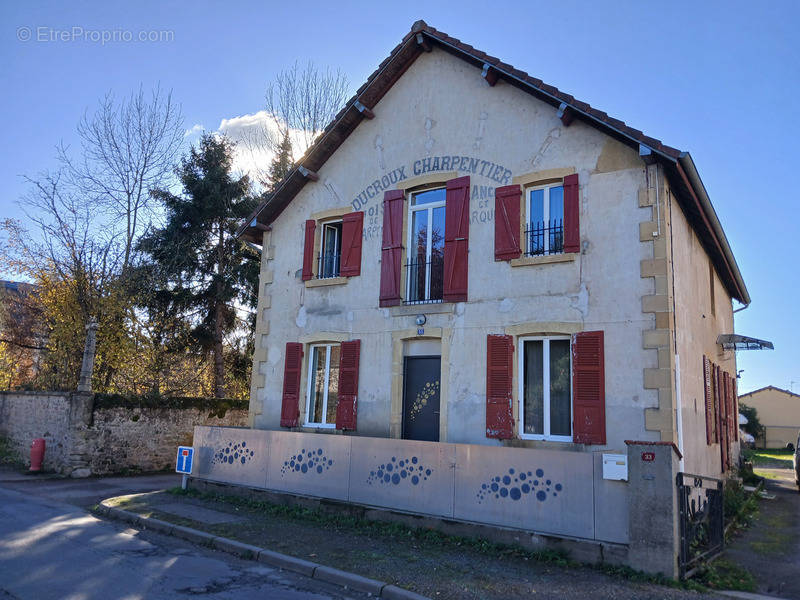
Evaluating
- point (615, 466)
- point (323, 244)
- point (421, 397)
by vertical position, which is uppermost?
point (323, 244)

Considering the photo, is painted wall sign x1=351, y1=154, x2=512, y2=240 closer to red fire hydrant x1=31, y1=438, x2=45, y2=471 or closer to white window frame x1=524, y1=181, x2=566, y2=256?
white window frame x1=524, y1=181, x2=566, y2=256

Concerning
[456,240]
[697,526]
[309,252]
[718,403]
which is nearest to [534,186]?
[456,240]

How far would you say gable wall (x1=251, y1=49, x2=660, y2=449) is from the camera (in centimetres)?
842

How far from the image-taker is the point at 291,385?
1162 cm

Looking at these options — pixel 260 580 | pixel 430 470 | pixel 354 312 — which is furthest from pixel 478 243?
pixel 260 580

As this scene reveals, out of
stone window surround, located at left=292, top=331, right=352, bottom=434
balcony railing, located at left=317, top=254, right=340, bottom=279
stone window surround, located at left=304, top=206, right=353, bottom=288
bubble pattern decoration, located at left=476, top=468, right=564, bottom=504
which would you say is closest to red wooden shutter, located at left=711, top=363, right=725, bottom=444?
bubble pattern decoration, located at left=476, top=468, right=564, bottom=504

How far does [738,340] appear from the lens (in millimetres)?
13492

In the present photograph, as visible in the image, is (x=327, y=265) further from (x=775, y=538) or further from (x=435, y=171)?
(x=775, y=538)

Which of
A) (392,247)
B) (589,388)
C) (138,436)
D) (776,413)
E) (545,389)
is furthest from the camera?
(776,413)

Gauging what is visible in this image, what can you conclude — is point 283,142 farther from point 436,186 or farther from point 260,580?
point 260,580

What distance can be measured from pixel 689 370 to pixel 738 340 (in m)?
5.19

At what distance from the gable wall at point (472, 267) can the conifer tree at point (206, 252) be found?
816 centimetres

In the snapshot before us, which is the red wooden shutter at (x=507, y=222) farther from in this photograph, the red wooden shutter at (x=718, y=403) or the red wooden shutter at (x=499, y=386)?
the red wooden shutter at (x=718, y=403)

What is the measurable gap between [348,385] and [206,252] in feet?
39.3
